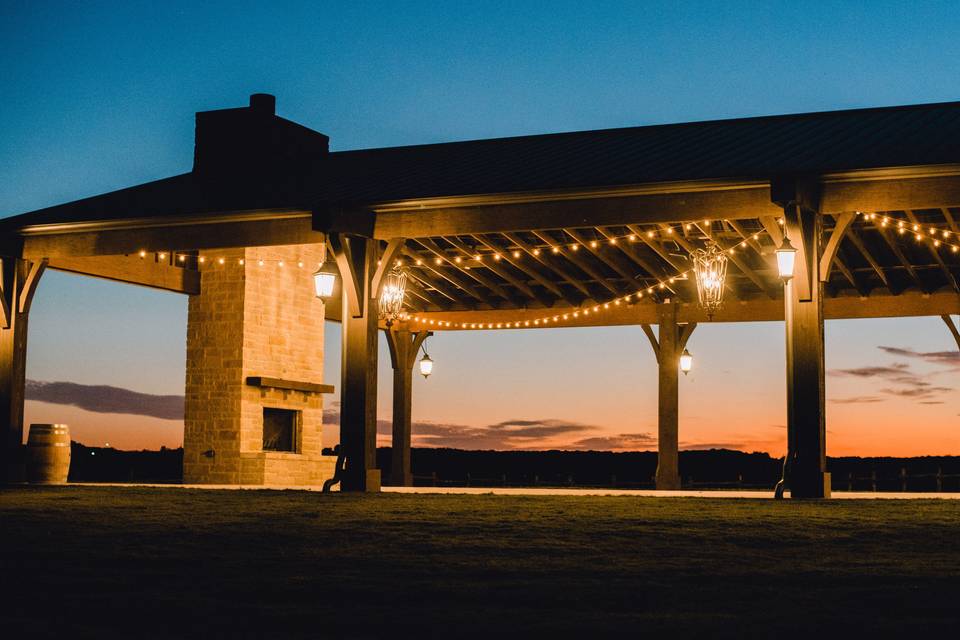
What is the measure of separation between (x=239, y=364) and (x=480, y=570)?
37.9ft

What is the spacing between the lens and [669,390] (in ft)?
61.7

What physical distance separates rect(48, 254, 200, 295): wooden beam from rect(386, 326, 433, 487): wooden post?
397 centimetres

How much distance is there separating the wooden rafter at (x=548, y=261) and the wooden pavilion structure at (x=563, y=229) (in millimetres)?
50

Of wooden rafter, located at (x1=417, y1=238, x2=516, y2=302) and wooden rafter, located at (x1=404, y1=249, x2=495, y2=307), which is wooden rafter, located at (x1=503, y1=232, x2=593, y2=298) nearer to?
wooden rafter, located at (x1=417, y1=238, x2=516, y2=302)

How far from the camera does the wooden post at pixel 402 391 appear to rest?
68.1ft

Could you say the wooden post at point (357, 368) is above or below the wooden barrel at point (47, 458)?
above

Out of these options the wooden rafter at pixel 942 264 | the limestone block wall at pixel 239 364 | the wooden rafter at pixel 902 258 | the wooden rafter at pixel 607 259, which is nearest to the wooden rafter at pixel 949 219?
the wooden rafter at pixel 942 264

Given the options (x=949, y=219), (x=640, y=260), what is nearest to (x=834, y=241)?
(x=949, y=219)

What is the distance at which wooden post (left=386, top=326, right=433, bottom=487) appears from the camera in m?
20.8

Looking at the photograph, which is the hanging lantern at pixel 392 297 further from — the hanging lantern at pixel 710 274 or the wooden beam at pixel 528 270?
the hanging lantern at pixel 710 274

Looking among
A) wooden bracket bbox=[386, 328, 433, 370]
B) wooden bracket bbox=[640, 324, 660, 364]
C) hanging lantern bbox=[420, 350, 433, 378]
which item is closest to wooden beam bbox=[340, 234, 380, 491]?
hanging lantern bbox=[420, 350, 433, 378]

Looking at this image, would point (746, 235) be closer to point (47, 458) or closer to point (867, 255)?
point (867, 255)

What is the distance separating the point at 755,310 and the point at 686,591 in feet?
45.8

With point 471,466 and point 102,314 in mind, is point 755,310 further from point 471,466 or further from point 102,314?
point 471,466
